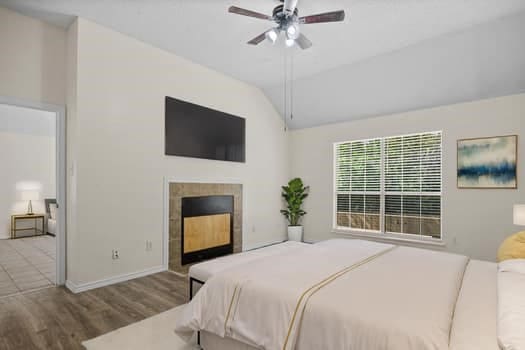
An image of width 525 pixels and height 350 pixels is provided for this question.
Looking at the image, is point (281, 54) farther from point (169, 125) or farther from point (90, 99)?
point (90, 99)

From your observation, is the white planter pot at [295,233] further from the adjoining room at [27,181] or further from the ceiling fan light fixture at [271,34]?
the adjoining room at [27,181]

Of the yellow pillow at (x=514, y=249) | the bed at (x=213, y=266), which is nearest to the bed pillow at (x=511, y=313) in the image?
the yellow pillow at (x=514, y=249)

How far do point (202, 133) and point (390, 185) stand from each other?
3438mm

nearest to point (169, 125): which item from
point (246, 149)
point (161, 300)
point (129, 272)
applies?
point (246, 149)

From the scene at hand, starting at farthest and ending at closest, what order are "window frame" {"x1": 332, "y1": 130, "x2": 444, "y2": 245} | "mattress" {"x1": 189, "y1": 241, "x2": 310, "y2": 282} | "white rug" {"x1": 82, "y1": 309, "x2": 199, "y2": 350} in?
"window frame" {"x1": 332, "y1": 130, "x2": 444, "y2": 245}, "mattress" {"x1": 189, "y1": 241, "x2": 310, "y2": 282}, "white rug" {"x1": 82, "y1": 309, "x2": 199, "y2": 350}

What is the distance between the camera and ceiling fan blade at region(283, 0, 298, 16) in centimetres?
245

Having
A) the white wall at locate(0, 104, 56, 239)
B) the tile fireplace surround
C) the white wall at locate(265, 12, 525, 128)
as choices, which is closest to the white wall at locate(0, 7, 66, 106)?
the tile fireplace surround

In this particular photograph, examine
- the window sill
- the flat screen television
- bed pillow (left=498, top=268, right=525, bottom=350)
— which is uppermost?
the flat screen television

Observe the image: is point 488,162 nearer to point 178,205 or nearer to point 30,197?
point 178,205

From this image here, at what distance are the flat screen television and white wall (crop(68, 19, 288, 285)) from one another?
120 millimetres

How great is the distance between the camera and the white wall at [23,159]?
6.04 m

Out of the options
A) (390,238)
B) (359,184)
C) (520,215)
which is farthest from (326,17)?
(390,238)

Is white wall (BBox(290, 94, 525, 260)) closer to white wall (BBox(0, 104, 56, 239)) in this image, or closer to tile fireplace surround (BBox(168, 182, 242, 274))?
tile fireplace surround (BBox(168, 182, 242, 274))

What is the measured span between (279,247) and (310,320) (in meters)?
1.47
